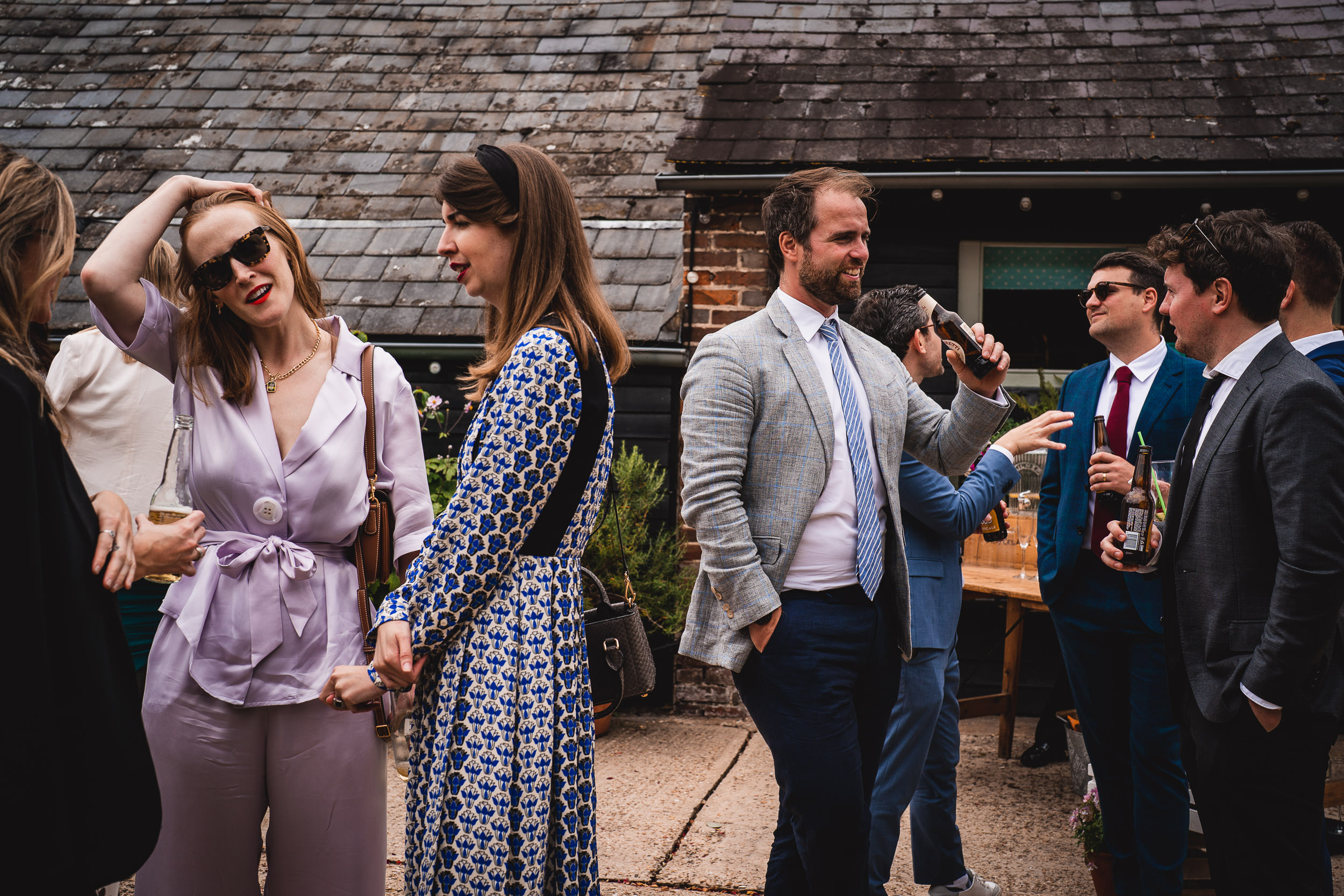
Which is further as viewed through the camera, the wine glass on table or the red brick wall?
the red brick wall

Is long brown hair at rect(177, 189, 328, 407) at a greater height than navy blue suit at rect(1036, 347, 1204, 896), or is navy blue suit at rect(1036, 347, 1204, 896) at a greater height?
long brown hair at rect(177, 189, 328, 407)

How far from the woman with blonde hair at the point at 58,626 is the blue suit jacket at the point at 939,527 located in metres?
2.09

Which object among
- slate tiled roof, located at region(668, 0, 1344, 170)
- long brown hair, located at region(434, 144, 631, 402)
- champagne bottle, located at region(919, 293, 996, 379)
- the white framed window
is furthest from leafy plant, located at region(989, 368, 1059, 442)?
long brown hair, located at region(434, 144, 631, 402)

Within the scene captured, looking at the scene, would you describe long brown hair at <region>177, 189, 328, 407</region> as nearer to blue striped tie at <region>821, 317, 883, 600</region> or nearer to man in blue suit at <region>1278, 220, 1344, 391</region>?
blue striped tie at <region>821, 317, 883, 600</region>

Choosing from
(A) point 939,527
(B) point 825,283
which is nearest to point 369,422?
(B) point 825,283

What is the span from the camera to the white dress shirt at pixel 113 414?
10.1 ft

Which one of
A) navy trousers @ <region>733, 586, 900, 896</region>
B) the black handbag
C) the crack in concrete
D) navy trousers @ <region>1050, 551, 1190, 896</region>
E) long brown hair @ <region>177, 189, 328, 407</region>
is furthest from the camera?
the crack in concrete

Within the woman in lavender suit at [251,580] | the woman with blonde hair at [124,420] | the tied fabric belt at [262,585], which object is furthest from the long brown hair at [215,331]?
the woman with blonde hair at [124,420]

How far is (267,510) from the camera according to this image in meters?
2.12

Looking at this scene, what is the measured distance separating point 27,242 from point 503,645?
1.10 metres

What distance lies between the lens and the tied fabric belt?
6.78 feet

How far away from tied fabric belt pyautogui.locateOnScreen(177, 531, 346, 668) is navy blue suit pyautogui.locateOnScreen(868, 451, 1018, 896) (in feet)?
5.73

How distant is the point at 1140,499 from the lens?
2912mm

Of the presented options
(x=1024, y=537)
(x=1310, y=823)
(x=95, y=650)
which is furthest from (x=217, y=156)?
(x=1310, y=823)
